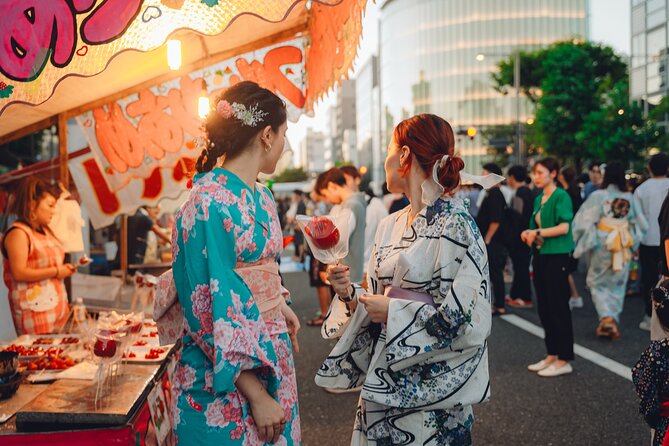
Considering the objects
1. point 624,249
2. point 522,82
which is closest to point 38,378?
point 624,249

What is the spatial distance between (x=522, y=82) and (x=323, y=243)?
42.0 m

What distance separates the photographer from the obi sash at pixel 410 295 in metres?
2.16

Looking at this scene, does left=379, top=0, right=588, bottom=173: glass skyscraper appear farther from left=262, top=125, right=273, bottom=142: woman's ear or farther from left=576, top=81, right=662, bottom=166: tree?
left=262, top=125, right=273, bottom=142: woman's ear

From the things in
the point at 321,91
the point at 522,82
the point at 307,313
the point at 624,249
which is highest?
the point at 522,82

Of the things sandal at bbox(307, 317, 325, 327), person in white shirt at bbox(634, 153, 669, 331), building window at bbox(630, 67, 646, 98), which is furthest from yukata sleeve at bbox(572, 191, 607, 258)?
building window at bbox(630, 67, 646, 98)

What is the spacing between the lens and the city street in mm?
3961

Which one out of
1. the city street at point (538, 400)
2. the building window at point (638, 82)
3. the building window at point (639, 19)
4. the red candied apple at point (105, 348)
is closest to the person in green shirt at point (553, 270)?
the city street at point (538, 400)

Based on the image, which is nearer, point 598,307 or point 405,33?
point 598,307

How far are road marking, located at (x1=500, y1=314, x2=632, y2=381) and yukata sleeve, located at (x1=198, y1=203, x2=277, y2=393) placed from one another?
4.49 metres

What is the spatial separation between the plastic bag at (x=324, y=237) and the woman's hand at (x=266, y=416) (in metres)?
0.59

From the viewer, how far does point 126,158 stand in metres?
5.13

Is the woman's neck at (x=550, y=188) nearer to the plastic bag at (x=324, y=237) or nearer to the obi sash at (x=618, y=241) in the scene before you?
the obi sash at (x=618, y=241)

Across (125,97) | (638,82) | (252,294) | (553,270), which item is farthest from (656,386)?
(638,82)

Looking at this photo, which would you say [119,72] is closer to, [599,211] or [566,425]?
[566,425]
